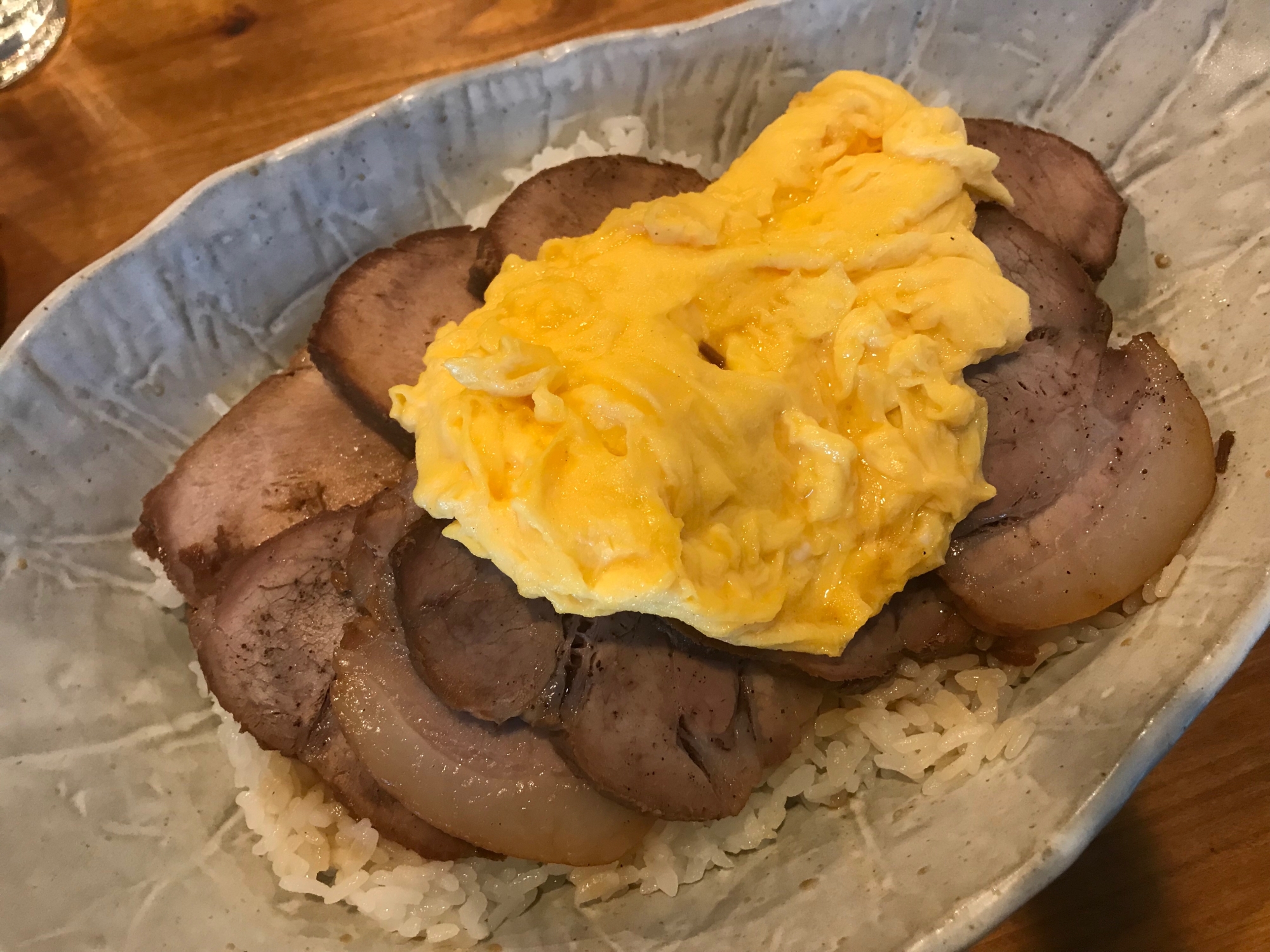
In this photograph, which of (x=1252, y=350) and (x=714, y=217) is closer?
(x=714, y=217)

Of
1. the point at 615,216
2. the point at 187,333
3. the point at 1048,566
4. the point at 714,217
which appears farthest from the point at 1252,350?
the point at 187,333

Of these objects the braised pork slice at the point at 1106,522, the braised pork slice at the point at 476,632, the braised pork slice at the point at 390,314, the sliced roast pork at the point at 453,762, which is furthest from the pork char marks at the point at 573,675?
the braised pork slice at the point at 1106,522

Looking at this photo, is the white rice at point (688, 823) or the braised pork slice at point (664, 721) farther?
the white rice at point (688, 823)

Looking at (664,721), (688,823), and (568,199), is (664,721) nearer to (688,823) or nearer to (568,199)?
(688,823)

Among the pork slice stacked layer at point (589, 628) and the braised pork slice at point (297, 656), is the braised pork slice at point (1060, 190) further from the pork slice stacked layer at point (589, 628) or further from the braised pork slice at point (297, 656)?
the braised pork slice at point (297, 656)

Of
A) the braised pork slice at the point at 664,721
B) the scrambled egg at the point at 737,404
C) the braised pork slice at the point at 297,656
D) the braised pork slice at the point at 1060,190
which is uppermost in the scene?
the braised pork slice at the point at 1060,190

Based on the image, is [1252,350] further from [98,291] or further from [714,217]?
[98,291]

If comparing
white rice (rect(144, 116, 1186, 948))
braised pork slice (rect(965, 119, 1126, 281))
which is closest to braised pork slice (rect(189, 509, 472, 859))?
white rice (rect(144, 116, 1186, 948))
